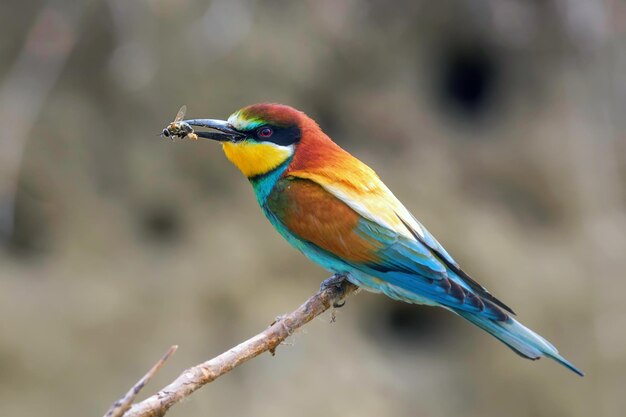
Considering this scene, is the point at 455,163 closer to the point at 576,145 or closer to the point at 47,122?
the point at 576,145

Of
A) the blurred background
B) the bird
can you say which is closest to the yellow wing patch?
the bird

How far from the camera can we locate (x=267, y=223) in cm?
330

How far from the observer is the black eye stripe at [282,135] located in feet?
5.89

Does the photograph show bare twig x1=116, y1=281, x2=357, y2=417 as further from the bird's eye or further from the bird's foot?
the bird's eye

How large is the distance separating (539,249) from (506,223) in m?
0.14

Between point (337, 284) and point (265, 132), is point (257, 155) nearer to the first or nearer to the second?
point (265, 132)

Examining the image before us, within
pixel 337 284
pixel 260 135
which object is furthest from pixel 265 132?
pixel 337 284

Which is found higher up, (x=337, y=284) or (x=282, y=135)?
(x=282, y=135)

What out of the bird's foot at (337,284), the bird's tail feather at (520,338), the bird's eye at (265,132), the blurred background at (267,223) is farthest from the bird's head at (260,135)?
the blurred background at (267,223)

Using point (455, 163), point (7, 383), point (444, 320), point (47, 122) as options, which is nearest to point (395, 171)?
point (455, 163)

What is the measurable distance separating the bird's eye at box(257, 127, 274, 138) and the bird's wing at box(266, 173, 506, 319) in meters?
0.08

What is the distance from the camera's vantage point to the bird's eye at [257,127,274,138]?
1.80m

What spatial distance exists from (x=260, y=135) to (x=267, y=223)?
1516mm

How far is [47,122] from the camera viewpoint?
3203 mm
